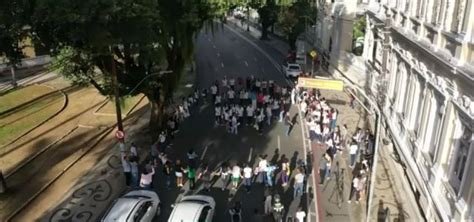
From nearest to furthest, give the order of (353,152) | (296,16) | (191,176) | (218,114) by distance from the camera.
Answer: (191,176) < (353,152) < (218,114) < (296,16)

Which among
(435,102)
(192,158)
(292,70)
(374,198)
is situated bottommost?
(374,198)

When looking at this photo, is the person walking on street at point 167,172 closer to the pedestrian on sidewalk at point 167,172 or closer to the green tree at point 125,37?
the pedestrian on sidewalk at point 167,172

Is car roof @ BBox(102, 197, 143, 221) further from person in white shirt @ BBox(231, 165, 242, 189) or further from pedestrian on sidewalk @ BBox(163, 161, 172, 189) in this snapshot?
person in white shirt @ BBox(231, 165, 242, 189)

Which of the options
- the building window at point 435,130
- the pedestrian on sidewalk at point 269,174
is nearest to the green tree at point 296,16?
the pedestrian on sidewalk at point 269,174

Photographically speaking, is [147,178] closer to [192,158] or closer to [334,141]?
[192,158]

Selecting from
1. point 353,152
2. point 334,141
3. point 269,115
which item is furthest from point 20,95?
point 353,152
